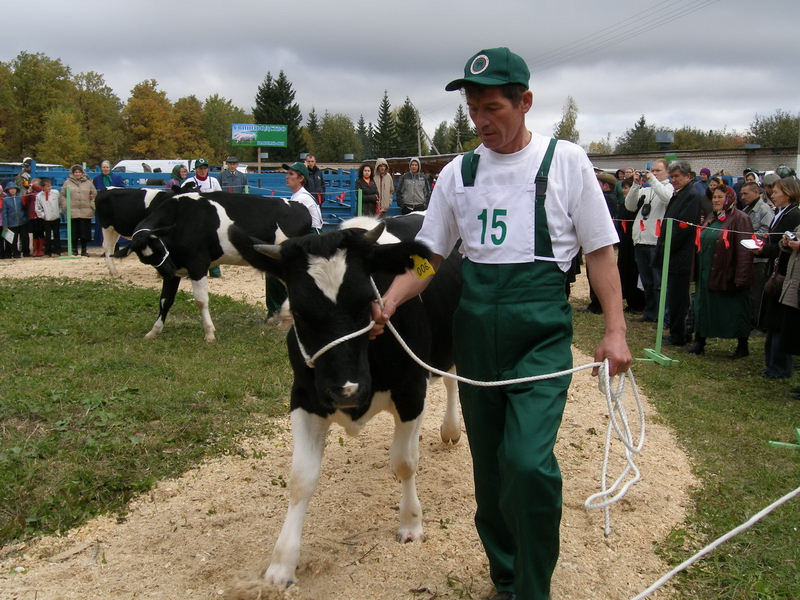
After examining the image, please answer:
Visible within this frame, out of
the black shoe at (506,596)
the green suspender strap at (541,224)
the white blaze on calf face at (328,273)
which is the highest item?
the green suspender strap at (541,224)

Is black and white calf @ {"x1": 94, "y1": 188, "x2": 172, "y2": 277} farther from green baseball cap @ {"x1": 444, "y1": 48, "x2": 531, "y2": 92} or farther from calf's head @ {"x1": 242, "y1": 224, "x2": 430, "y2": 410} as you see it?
green baseball cap @ {"x1": 444, "y1": 48, "x2": 531, "y2": 92}

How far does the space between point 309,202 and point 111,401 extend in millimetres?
4384

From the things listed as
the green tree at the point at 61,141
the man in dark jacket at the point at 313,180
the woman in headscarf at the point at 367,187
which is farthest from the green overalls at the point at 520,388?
the green tree at the point at 61,141

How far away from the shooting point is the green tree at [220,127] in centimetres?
6794

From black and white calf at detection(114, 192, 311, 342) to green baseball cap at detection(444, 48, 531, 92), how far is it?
5.74 m

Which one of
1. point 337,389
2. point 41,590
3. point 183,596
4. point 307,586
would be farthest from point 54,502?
point 337,389

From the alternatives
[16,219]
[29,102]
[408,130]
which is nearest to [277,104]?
[408,130]

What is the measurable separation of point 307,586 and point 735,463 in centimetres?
321

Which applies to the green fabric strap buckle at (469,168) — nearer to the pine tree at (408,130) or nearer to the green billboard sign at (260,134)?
the green billboard sign at (260,134)

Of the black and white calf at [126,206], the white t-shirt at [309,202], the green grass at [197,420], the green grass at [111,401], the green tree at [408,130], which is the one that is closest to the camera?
the green grass at [197,420]

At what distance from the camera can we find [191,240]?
8.54 metres

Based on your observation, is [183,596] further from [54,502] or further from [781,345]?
[781,345]

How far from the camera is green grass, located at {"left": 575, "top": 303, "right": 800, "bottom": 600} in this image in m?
3.32

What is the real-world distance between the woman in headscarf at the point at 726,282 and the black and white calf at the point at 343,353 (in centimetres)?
515
